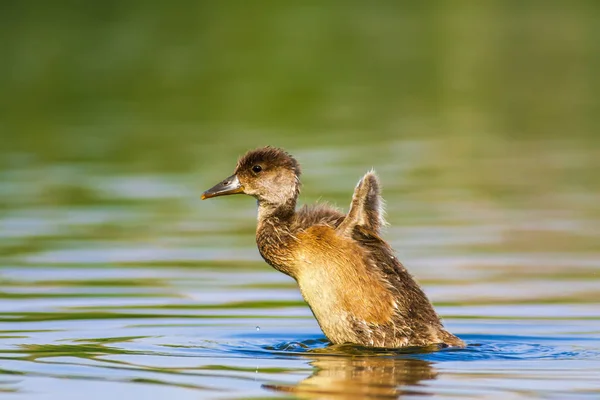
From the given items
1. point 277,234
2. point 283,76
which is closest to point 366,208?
point 277,234

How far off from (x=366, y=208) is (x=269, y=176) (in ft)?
3.52

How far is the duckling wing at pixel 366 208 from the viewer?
35.8ft

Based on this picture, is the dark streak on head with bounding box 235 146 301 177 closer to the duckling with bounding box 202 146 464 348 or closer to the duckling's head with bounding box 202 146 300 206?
the duckling's head with bounding box 202 146 300 206

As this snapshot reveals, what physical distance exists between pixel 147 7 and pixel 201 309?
179 ft

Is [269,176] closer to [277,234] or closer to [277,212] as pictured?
[277,212]

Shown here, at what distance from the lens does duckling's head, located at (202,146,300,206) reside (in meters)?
11.7

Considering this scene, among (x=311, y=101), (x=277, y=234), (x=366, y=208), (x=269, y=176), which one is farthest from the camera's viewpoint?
(x=311, y=101)

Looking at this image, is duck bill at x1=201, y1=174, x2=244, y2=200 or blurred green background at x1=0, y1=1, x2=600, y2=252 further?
blurred green background at x1=0, y1=1, x2=600, y2=252

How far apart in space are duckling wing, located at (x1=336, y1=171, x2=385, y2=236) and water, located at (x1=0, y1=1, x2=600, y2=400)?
915mm

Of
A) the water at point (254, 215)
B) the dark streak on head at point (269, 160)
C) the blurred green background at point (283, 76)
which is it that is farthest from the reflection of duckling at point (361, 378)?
the blurred green background at point (283, 76)

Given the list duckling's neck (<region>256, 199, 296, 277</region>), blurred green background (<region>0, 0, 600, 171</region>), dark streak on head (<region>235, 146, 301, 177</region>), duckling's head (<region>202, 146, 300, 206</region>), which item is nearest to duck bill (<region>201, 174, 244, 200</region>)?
duckling's head (<region>202, 146, 300, 206</region>)

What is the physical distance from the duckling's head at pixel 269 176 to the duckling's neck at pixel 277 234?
6 centimetres

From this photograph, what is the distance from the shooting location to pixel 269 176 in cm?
1181

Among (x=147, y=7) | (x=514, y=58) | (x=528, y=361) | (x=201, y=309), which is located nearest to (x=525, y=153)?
(x=201, y=309)
